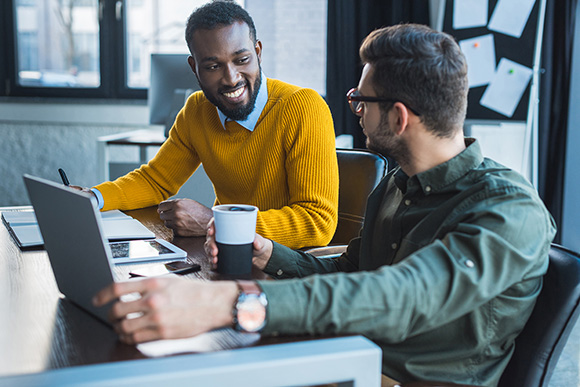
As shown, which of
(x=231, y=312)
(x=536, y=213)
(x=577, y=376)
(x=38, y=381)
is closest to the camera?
(x=38, y=381)

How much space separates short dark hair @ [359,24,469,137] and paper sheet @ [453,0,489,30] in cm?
261

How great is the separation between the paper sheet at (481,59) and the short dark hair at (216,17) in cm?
203

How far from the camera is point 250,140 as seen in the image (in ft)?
5.46

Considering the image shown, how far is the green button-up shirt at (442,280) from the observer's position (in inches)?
29.7

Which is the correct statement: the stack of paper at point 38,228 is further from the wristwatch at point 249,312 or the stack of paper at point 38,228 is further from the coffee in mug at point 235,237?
the wristwatch at point 249,312

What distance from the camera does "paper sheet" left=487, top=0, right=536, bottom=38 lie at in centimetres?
323

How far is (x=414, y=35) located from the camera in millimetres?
1002

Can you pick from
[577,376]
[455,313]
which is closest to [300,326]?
[455,313]

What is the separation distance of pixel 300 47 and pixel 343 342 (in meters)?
3.97

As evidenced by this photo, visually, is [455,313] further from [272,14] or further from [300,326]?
[272,14]

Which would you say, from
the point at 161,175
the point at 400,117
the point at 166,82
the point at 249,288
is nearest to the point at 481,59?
the point at 166,82

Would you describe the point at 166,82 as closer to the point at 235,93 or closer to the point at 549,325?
the point at 235,93

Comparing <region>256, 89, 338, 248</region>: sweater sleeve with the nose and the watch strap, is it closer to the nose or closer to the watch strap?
the nose

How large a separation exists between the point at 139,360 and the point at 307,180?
0.91 metres
